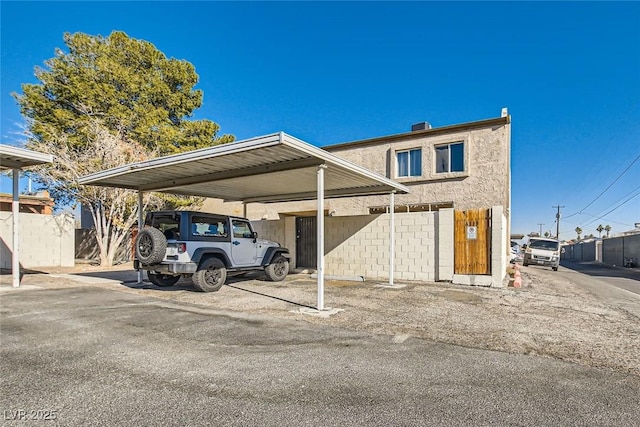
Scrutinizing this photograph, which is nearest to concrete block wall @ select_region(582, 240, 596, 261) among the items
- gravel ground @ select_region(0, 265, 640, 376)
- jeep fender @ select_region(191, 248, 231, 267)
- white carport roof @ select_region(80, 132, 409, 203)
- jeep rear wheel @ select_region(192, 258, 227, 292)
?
gravel ground @ select_region(0, 265, 640, 376)

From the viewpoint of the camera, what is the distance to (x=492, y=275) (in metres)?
9.94

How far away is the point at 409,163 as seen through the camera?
51.9ft

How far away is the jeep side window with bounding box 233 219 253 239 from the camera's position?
9445 mm

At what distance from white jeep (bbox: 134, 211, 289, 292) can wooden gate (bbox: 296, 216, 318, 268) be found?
3.61 metres

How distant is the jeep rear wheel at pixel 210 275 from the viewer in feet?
27.4

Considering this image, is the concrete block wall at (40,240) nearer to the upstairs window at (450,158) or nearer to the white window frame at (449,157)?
the white window frame at (449,157)

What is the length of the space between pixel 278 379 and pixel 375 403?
103 centimetres

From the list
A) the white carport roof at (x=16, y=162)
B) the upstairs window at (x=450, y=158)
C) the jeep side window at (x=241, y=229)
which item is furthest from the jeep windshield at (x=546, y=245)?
the white carport roof at (x=16, y=162)

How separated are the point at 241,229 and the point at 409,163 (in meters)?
9.27

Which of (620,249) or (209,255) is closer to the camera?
(209,255)

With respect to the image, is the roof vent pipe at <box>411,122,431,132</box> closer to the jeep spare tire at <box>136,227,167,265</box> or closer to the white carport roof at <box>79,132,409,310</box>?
the white carport roof at <box>79,132,409,310</box>

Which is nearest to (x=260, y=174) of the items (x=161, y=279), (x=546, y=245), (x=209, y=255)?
(x=209, y=255)

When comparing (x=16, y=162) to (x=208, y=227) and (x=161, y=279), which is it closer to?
(x=161, y=279)

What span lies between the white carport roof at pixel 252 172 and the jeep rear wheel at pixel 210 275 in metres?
2.17
